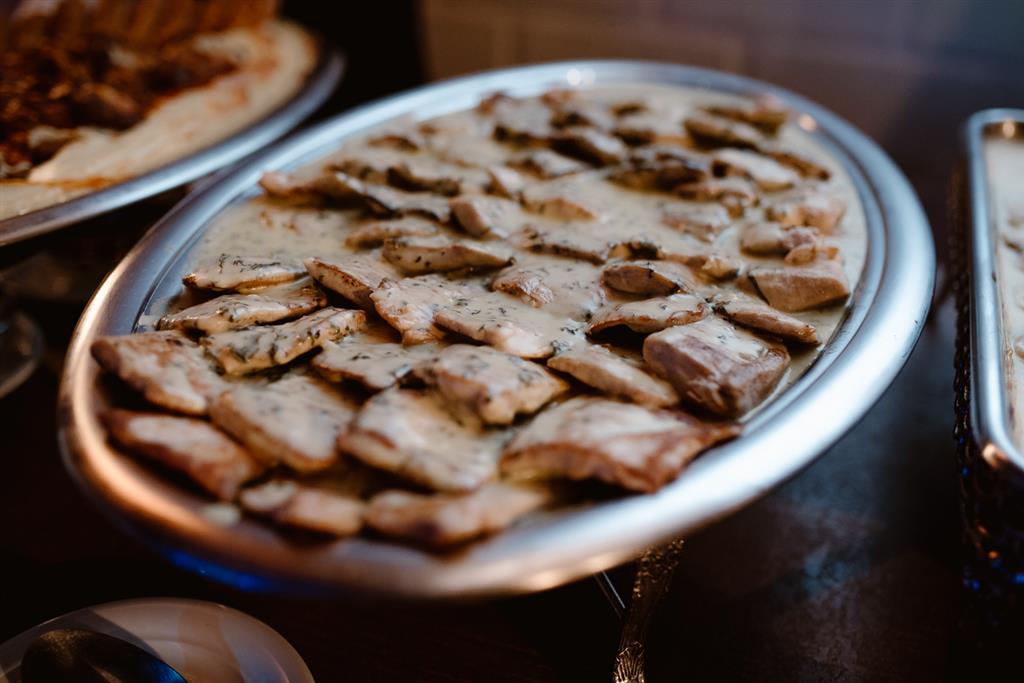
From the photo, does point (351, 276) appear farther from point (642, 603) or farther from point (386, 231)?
point (642, 603)

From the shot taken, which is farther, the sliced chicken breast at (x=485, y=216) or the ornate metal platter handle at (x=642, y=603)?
the sliced chicken breast at (x=485, y=216)

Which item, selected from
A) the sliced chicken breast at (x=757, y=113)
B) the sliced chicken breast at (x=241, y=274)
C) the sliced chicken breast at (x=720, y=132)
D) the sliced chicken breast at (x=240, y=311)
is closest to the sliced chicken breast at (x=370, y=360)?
the sliced chicken breast at (x=240, y=311)

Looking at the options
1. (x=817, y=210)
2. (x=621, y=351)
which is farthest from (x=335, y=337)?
(x=817, y=210)

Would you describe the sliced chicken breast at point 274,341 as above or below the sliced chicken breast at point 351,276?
below

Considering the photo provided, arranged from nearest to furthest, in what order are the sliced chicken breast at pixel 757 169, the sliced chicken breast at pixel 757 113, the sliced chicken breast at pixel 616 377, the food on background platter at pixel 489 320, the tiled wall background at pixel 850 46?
the food on background platter at pixel 489 320 → the sliced chicken breast at pixel 616 377 → the sliced chicken breast at pixel 757 169 → the sliced chicken breast at pixel 757 113 → the tiled wall background at pixel 850 46

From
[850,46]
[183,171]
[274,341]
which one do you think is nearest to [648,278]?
[274,341]

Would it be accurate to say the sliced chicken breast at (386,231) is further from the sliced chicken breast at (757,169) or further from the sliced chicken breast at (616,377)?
the sliced chicken breast at (757,169)

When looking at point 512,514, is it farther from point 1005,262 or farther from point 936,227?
point 936,227
